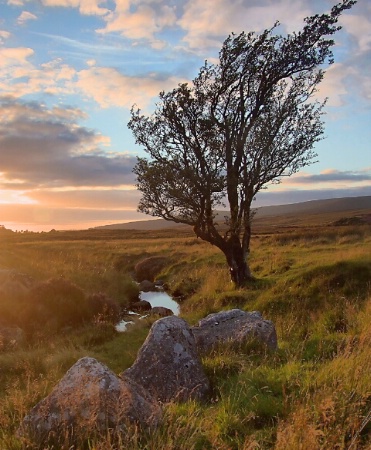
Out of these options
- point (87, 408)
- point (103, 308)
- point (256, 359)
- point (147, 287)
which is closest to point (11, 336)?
point (103, 308)

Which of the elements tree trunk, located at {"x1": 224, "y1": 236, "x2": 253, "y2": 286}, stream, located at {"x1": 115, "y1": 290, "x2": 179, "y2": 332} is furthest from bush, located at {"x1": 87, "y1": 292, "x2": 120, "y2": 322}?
tree trunk, located at {"x1": 224, "y1": 236, "x2": 253, "y2": 286}

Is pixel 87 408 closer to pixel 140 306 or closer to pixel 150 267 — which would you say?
pixel 140 306

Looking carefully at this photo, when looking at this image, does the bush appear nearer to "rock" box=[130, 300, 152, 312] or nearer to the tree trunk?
"rock" box=[130, 300, 152, 312]

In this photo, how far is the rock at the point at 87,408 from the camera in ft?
18.5

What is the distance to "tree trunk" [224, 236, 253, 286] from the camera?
22047 millimetres

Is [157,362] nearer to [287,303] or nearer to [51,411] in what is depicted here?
[51,411]

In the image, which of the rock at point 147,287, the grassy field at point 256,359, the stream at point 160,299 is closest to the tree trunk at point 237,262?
the grassy field at point 256,359

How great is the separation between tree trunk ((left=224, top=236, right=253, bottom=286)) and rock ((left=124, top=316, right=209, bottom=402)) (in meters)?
13.5

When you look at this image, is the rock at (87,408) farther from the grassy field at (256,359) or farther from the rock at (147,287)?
the rock at (147,287)

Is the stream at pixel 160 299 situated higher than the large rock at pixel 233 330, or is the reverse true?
the large rock at pixel 233 330

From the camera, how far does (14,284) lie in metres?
17.8

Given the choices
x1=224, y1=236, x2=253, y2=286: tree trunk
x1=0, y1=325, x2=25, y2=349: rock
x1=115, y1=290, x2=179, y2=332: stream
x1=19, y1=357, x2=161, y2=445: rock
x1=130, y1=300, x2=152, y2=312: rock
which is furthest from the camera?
x1=115, y1=290, x2=179, y2=332: stream

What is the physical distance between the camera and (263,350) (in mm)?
10250

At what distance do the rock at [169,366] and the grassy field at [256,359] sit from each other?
0.48 m
